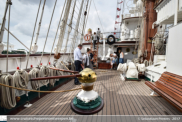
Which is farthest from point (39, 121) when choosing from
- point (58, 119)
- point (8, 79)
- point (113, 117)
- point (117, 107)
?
point (117, 107)

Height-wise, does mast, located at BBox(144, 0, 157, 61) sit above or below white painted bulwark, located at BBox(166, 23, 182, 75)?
above

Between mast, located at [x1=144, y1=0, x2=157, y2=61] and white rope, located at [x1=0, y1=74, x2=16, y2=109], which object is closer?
white rope, located at [x1=0, y1=74, x2=16, y2=109]

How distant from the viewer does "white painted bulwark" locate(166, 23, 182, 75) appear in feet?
6.92

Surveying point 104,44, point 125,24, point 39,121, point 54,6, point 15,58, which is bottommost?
point 39,121

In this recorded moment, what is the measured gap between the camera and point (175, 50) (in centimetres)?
226

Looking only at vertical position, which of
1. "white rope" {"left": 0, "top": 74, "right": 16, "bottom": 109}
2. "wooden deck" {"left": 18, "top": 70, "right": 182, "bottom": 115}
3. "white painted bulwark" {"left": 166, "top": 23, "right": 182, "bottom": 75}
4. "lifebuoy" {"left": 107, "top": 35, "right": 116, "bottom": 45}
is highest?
"lifebuoy" {"left": 107, "top": 35, "right": 116, "bottom": 45}

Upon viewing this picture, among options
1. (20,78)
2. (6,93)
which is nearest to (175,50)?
(20,78)

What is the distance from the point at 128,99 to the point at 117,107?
0.50m

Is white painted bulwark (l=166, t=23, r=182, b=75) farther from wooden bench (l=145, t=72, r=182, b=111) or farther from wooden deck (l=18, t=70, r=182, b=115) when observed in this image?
wooden deck (l=18, t=70, r=182, b=115)

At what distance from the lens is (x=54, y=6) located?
3.61 meters

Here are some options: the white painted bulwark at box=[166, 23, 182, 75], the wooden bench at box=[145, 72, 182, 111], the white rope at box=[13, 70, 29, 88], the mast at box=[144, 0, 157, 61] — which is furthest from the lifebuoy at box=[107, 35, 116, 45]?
the white rope at box=[13, 70, 29, 88]

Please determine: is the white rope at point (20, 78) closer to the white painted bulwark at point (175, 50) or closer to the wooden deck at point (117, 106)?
the wooden deck at point (117, 106)

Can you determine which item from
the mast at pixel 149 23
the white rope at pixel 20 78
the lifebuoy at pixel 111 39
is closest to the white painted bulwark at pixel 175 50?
the mast at pixel 149 23

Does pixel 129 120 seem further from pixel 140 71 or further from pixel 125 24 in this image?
pixel 125 24
